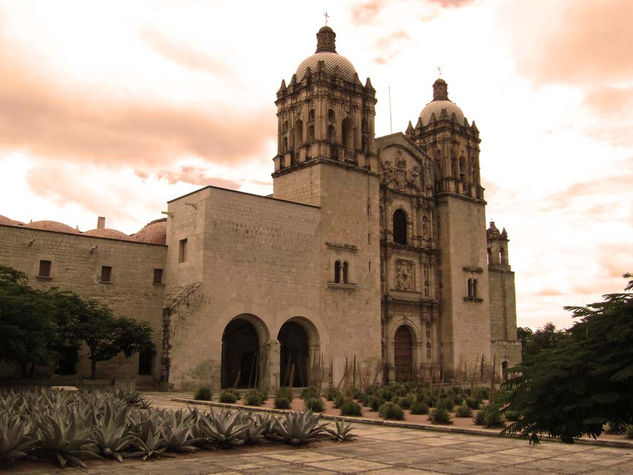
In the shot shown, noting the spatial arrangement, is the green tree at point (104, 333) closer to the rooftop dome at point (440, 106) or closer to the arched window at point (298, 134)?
the arched window at point (298, 134)

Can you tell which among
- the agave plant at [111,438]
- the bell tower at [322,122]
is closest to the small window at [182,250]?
the bell tower at [322,122]

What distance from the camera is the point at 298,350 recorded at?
3162cm

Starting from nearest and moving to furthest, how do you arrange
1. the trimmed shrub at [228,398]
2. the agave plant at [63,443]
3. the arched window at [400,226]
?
the agave plant at [63,443], the trimmed shrub at [228,398], the arched window at [400,226]

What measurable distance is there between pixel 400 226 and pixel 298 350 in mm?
10367

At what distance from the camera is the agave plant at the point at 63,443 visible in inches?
358

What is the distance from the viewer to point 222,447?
36.3ft

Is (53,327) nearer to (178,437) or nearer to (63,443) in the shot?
(178,437)

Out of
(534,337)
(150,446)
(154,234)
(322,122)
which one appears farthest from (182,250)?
(534,337)

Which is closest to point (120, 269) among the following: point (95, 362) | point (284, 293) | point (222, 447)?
point (95, 362)

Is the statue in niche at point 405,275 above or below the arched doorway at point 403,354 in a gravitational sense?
above

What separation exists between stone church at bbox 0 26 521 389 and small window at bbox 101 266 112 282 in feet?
0.37

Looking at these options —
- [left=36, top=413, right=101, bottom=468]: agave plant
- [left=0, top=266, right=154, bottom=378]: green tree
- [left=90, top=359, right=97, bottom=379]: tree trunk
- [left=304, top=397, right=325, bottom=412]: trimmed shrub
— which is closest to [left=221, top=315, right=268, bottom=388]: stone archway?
[left=0, top=266, right=154, bottom=378]: green tree

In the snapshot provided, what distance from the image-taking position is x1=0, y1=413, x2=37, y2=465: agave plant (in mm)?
8633

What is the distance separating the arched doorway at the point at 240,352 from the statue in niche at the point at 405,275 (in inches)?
362
